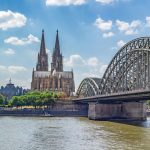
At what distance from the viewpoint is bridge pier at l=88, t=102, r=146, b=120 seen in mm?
111938

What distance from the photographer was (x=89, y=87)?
495 ft

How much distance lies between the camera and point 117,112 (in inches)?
4557

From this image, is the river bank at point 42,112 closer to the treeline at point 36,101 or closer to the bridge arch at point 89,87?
the bridge arch at point 89,87

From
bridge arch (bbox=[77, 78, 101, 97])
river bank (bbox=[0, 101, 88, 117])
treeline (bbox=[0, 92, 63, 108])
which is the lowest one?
river bank (bbox=[0, 101, 88, 117])

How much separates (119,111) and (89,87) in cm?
3562

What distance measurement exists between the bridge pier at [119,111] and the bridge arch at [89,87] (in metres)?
14.7

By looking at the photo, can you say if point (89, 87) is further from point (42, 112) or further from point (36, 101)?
point (42, 112)

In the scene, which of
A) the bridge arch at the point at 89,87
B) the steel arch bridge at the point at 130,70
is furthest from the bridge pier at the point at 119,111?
the bridge arch at the point at 89,87

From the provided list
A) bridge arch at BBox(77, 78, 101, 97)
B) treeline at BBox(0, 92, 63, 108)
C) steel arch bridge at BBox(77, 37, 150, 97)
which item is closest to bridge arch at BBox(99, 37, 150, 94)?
steel arch bridge at BBox(77, 37, 150, 97)

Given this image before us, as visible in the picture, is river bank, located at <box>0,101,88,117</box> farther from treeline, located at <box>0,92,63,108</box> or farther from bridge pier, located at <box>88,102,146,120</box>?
bridge pier, located at <box>88,102,146,120</box>

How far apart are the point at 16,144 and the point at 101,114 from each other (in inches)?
2563

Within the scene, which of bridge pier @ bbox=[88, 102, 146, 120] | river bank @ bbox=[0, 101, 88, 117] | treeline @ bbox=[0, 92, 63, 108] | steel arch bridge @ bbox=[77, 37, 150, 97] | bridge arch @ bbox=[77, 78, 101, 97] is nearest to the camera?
steel arch bridge @ bbox=[77, 37, 150, 97]

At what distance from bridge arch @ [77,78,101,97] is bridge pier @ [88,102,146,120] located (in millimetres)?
14712

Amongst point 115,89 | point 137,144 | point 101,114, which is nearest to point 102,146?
point 137,144
